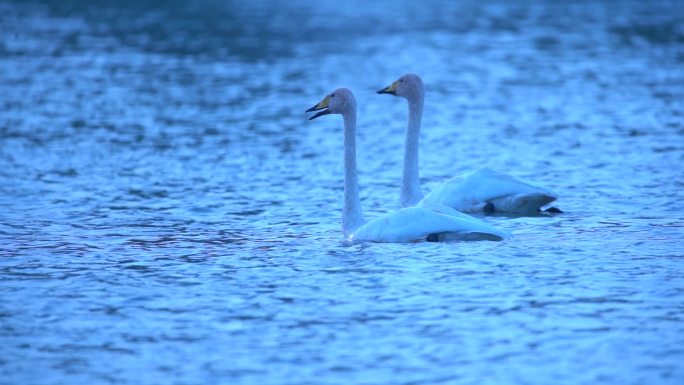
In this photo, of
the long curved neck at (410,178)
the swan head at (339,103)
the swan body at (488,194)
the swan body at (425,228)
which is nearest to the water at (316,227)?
the swan body at (425,228)

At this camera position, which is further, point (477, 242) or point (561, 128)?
point (561, 128)

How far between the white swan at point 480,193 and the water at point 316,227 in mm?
217

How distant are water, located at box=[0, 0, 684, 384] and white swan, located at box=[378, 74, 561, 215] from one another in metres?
0.22

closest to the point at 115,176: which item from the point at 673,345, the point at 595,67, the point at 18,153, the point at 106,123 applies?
the point at 18,153

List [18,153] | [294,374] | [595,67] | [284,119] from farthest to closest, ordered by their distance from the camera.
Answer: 1. [595,67]
2. [284,119]
3. [18,153]
4. [294,374]

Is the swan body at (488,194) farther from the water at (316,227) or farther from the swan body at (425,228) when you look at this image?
the swan body at (425,228)

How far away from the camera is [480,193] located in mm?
12578

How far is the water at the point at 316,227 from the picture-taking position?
321 inches

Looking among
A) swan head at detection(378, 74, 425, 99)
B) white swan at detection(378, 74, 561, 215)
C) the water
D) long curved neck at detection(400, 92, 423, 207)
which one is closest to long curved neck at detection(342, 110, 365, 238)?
the water

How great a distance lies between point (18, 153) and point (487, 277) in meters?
8.94

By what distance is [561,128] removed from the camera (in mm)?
19234

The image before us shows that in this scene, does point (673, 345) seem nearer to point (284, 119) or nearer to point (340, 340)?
point (340, 340)

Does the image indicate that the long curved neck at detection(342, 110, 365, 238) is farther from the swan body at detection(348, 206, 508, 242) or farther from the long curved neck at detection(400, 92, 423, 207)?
the long curved neck at detection(400, 92, 423, 207)

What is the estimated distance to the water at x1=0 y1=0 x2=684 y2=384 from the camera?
8164 mm
